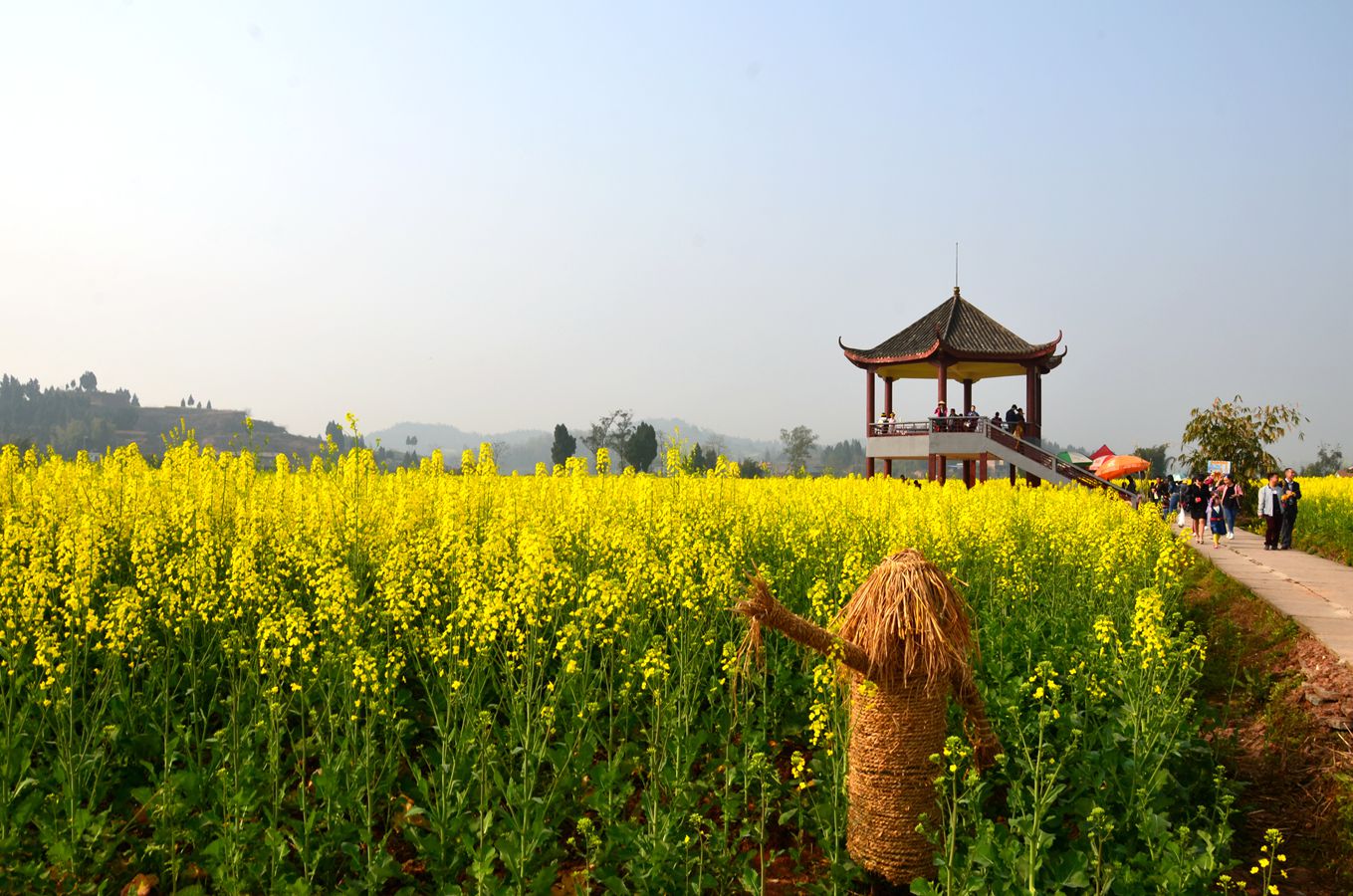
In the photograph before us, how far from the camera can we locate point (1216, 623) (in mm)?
9195

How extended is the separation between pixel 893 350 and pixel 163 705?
76.1 feet

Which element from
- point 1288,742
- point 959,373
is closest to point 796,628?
point 1288,742

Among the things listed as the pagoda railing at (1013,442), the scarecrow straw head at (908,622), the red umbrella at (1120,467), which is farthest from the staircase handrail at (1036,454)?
the scarecrow straw head at (908,622)

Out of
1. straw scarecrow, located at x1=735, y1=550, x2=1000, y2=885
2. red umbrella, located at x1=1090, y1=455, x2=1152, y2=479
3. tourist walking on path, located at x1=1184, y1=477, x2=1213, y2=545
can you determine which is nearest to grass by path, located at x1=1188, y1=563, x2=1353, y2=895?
straw scarecrow, located at x1=735, y1=550, x2=1000, y2=885

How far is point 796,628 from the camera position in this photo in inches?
146

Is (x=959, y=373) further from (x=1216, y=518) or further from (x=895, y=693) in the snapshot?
(x=895, y=693)

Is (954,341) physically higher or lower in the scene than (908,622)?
higher

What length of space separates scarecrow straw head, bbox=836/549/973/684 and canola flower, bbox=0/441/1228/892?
0.91ft

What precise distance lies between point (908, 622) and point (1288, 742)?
152 inches

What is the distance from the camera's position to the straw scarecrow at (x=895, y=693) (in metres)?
3.76

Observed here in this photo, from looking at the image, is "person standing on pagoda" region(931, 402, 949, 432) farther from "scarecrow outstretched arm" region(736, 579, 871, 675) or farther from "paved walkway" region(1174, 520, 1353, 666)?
"scarecrow outstretched arm" region(736, 579, 871, 675)

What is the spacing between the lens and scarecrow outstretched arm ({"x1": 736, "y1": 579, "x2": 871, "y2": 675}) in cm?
365

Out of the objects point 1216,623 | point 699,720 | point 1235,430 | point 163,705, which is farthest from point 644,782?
point 1235,430

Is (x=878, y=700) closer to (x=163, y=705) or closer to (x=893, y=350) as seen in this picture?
(x=163, y=705)
